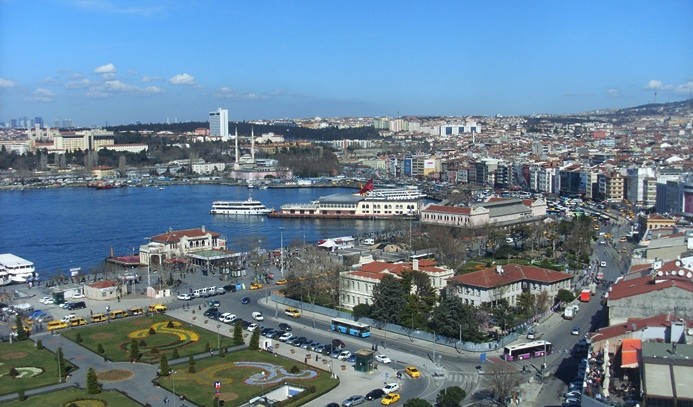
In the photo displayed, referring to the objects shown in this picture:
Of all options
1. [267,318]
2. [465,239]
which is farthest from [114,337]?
[465,239]

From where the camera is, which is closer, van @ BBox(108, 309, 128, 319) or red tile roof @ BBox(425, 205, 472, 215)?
van @ BBox(108, 309, 128, 319)

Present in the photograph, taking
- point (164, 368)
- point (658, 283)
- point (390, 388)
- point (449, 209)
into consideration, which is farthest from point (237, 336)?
point (449, 209)

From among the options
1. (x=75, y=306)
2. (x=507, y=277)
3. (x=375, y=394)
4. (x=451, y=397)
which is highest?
(x=507, y=277)

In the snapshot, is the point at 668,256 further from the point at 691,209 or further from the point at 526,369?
the point at 691,209

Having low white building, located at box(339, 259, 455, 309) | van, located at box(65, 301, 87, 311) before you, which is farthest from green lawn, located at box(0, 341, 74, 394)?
low white building, located at box(339, 259, 455, 309)

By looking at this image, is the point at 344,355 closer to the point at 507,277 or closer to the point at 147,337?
the point at 147,337

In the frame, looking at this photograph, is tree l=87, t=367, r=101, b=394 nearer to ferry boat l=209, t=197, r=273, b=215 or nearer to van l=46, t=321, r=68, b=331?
van l=46, t=321, r=68, b=331

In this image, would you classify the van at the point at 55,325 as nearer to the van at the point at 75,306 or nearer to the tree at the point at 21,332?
the tree at the point at 21,332
